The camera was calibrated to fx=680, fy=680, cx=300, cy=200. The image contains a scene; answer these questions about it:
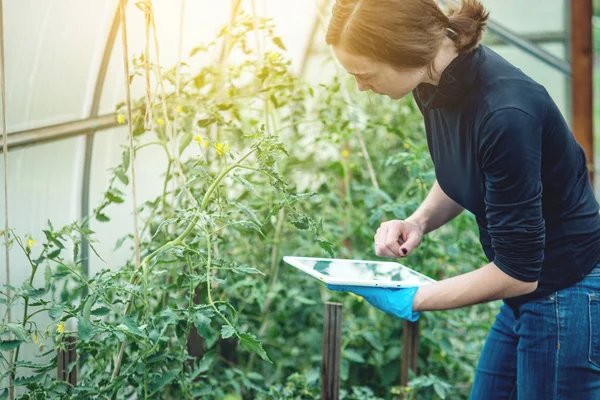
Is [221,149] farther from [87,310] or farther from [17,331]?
[17,331]

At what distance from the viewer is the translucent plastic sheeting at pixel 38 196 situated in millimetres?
1763

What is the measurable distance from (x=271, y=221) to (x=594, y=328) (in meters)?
0.98

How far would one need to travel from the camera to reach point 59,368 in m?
1.64

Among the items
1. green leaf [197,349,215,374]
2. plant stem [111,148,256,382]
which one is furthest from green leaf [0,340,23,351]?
green leaf [197,349,215,374]

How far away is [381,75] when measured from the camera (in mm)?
1356

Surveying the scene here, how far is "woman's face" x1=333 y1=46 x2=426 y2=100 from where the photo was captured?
4.41 ft

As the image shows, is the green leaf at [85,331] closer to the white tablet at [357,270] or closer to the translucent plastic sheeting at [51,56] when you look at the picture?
the white tablet at [357,270]

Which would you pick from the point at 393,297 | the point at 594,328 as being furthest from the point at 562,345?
the point at 393,297

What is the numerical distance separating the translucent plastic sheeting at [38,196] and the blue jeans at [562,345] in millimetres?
1176

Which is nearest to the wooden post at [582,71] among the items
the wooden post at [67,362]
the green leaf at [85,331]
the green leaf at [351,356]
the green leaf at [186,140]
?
the green leaf at [351,356]

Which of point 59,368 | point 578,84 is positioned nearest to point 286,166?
point 59,368

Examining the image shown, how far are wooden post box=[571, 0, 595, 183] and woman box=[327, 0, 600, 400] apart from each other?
211 cm

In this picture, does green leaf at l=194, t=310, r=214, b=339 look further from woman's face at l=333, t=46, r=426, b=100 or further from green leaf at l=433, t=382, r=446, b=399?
green leaf at l=433, t=382, r=446, b=399

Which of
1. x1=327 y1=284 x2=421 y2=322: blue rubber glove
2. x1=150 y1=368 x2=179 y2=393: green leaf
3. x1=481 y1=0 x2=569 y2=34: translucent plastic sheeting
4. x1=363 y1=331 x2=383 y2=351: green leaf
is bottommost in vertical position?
x1=150 y1=368 x2=179 y2=393: green leaf
